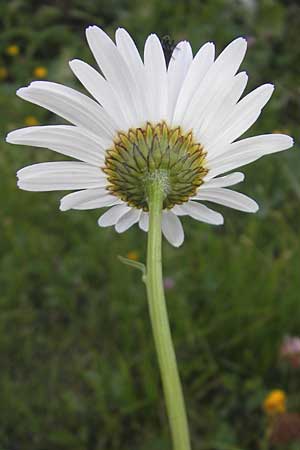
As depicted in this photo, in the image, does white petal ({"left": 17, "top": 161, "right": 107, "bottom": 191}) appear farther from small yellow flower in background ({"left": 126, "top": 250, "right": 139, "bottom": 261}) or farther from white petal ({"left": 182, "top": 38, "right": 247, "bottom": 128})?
small yellow flower in background ({"left": 126, "top": 250, "right": 139, "bottom": 261})

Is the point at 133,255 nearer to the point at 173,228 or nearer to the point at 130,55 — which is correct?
the point at 173,228

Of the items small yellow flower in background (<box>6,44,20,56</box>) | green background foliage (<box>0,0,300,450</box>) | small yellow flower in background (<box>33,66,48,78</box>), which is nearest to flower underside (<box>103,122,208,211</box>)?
green background foliage (<box>0,0,300,450</box>)

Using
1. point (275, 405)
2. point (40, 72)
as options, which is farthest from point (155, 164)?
point (40, 72)

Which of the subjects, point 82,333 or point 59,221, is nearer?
point 82,333

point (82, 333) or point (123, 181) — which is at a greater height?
point (82, 333)

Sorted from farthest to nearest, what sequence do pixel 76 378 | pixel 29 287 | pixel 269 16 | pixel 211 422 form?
pixel 269 16
pixel 29 287
pixel 76 378
pixel 211 422

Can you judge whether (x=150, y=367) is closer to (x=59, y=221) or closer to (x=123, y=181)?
(x=59, y=221)

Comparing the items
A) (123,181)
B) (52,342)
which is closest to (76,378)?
(52,342)
